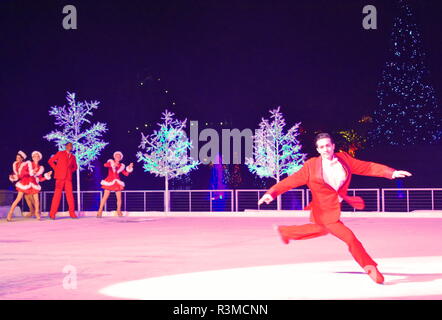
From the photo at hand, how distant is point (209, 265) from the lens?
1195 cm

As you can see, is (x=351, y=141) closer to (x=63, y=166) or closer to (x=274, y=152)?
(x=274, y=152)

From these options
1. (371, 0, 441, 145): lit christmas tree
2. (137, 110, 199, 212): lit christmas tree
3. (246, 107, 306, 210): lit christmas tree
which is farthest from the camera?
(371, 0, 441, 145): lit christmas tree

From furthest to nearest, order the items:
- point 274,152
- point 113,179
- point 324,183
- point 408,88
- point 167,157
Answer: point 408,88 → point 274,152 → point 167,157 → point 113,179 → point 324,183

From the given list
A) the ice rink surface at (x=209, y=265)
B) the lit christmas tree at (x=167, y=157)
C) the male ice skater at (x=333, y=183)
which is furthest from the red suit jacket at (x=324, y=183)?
the lit christmas tree at (x=167, y=157)

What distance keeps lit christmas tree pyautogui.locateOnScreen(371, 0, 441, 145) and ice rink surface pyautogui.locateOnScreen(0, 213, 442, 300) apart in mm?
24250

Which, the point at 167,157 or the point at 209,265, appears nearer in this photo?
the point at 209,265

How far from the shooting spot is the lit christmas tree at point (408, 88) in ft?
142

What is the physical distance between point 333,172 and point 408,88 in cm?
3513

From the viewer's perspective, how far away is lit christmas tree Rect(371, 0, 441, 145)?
43.2 m

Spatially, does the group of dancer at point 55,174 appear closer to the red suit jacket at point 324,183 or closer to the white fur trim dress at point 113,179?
the white fur trim dress at point 113,179

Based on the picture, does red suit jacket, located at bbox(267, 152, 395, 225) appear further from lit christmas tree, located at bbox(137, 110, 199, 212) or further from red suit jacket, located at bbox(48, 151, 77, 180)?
lit christmas tree, located at bbox(137, 110, 199, 212)

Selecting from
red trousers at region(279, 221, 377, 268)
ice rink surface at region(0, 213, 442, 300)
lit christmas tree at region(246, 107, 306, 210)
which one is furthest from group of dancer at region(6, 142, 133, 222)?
red trousers at region(279, 221, 377, 268)

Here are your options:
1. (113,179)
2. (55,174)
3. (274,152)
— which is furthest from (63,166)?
(274,152)

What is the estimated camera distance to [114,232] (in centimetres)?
2030
